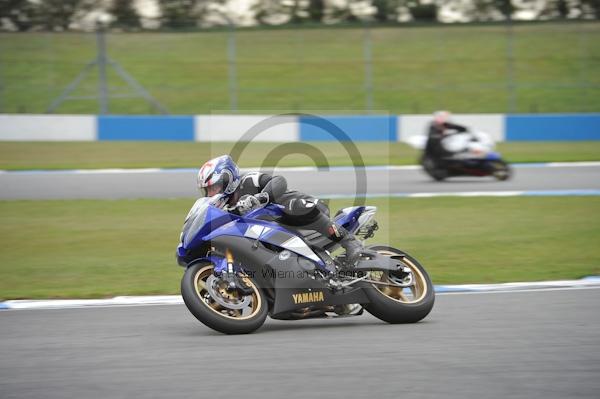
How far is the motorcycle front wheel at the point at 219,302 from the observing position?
608 centimetres

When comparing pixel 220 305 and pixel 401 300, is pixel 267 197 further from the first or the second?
pixel 401 300

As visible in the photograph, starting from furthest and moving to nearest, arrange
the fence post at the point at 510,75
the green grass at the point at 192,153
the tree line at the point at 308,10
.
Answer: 1. the tree line at the point at 308,10
2. the fence post at the point at 510,75
3. the green grass at the point at 192,153

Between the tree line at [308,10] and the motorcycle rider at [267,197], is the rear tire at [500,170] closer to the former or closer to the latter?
the motorcycle rider at [267,197]

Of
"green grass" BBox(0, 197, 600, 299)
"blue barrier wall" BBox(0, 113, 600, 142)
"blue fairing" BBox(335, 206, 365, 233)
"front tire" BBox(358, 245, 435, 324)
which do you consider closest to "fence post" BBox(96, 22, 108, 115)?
"blue barrier wall" BBox(0, 113, 600, 142)

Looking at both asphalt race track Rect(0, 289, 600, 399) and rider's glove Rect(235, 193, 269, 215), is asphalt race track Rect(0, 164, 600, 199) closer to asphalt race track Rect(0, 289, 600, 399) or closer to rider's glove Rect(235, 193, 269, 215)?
asphalt race track Rect(0, 289, 600, 399)

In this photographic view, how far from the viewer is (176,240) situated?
1148 cm

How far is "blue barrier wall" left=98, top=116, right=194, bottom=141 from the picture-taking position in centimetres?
2369

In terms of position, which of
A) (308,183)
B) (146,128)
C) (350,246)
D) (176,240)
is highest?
(350,246)

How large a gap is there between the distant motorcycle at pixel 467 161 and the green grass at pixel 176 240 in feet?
8.24

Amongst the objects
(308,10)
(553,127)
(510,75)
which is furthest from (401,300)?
(308,10)

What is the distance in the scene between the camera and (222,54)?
90.7 feet

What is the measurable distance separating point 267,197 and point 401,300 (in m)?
1.25

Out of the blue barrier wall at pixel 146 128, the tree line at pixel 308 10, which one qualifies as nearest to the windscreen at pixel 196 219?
the blue barrier wall at pixel 146 128

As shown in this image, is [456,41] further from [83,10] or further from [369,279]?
[369,279]
